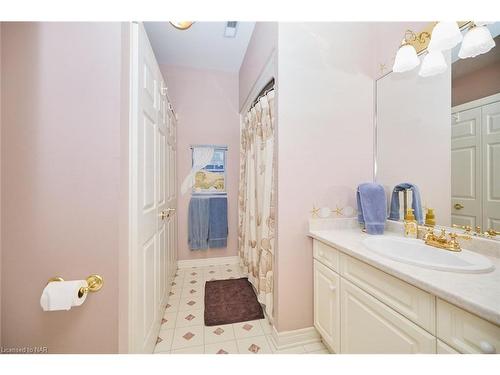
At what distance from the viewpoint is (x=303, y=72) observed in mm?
1350

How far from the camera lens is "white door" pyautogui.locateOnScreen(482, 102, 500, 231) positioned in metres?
0.90

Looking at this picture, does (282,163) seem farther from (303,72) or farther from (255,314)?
(255,314)

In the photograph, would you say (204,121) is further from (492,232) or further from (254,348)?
(492,232)

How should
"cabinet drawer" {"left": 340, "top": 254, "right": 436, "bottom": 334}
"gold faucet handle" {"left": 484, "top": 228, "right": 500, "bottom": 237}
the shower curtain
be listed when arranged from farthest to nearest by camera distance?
the shower curtain, "gold faucet handle" {"left": 484, "top": 228, "right": 500, "bottom": 237}, "cabinet drawer" {"left": 340, "top": 254, "right": 436, "bottom": 334}

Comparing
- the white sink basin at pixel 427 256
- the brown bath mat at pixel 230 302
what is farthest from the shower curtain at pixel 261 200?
the white sink basin at pixel 427 256

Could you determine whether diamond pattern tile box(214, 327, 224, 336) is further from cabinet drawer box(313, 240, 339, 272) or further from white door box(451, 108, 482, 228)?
white door box(451, 108, 482, 228)

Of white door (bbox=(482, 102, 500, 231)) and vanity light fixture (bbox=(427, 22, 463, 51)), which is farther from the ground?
vanity light fixture (bbox=(427, 22, 463, 51))

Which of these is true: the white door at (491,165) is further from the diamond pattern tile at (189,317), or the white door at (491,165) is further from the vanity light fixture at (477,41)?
the diamond pattern tile at (189,317)

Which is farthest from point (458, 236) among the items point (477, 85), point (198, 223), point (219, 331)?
point (198, 223)

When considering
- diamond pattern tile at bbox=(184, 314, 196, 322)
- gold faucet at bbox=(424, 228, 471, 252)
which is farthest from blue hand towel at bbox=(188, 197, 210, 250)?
gold faucet at bbox=(424, 228, 471, 252)

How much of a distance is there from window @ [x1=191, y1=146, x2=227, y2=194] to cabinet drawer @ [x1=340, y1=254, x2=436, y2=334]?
1.98 m

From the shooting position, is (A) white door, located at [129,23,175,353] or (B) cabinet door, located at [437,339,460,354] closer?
(B) cabinet door, located at [437,339,460,354]

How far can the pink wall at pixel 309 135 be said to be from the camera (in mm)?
1328

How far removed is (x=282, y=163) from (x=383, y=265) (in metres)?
0.79
